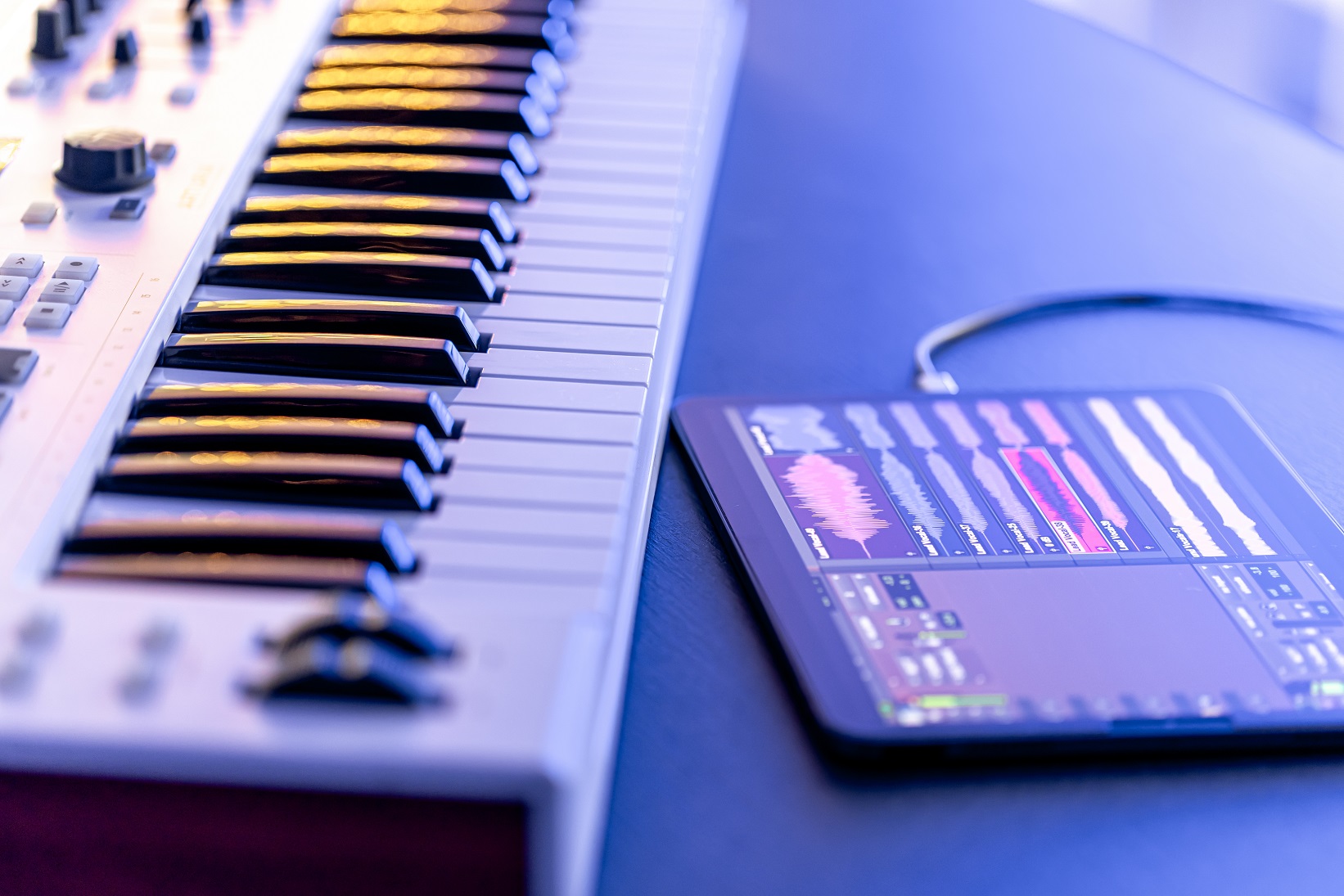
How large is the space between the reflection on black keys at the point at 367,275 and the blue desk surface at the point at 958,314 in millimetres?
169

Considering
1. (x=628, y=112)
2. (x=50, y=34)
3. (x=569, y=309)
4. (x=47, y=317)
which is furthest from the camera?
(x=628, y=112)

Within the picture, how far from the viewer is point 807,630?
62 cm

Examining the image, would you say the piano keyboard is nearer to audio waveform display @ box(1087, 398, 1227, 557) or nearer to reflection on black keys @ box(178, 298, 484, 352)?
reflection on black keys @ box(178, 298, 484, 352)

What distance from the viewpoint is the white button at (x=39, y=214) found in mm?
737

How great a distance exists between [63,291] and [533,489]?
0.29m

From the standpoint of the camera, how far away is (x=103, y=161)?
2.47 feet

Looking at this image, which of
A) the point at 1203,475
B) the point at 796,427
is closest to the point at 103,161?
the point at 796,427

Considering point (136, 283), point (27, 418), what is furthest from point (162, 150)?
point (27, 418)

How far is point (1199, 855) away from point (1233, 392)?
1.34 feet

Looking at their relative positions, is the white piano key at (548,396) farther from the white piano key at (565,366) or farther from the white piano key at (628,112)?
the white piano key at (628,112)

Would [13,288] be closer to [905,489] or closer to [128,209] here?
[128,209]

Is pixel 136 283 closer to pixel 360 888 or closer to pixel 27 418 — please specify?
pixel 27 418

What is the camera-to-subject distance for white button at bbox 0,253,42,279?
0.69 metres

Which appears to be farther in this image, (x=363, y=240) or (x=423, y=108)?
(x=423, y=108)
